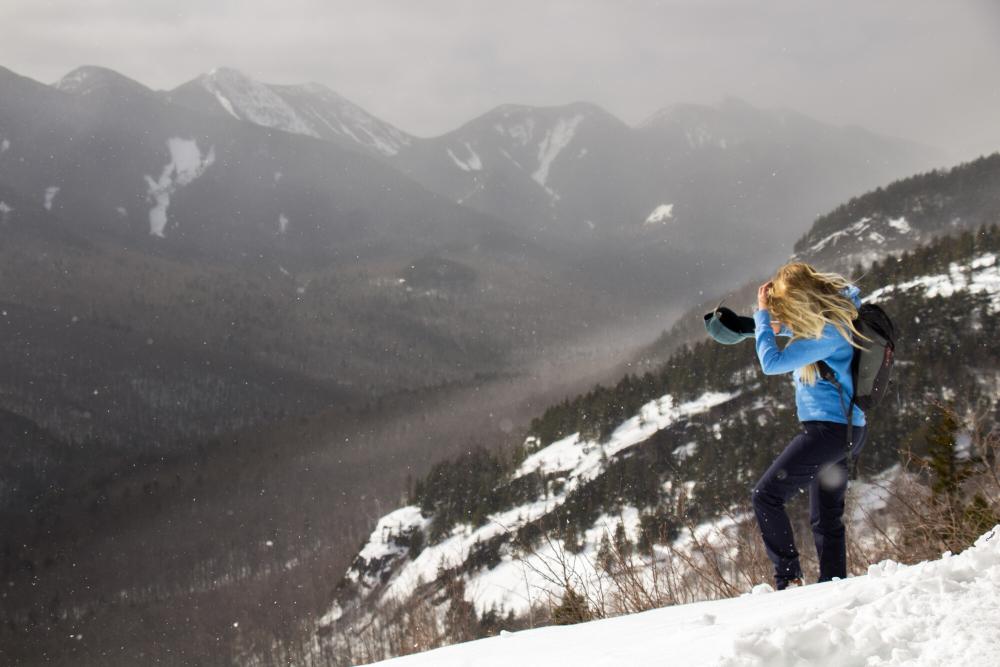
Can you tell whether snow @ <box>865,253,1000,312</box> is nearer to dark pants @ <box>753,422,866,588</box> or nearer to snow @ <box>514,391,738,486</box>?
snow @ <box>514,391,738,486</box>

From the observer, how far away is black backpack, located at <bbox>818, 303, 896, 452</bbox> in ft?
15.0

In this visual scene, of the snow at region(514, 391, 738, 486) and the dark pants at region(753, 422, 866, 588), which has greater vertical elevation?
the snow at region(514, 391, 738, 486)

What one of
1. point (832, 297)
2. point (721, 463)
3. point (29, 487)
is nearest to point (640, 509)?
point (721, 463)

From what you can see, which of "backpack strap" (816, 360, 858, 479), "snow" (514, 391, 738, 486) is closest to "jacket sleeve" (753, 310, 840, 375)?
"backpack strap" (816, 360, 858, 479)

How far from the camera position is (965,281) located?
6762cm

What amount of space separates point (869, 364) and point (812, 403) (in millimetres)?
450

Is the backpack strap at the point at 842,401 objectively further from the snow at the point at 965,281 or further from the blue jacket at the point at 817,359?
the snow at the point at 965,281

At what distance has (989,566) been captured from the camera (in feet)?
10.3

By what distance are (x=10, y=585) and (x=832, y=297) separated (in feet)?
543

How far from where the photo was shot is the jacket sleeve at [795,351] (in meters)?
4.52

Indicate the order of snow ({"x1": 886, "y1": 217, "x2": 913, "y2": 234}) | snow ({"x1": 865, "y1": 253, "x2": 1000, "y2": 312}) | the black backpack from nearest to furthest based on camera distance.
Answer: the black backpack
snow ({"x1": 865, "y1": 253, "x2": 1000, "y2": 312})
snow ({"x1": 886, "y1": 217, "x2": 913, "y2": 234})

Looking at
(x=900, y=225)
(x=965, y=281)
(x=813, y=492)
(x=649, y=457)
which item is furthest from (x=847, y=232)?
(x=813, y=492)

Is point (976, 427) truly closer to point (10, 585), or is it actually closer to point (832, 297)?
point (832, 297)

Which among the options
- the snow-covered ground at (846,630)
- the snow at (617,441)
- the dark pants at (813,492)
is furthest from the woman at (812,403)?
the snow at (617,441)
